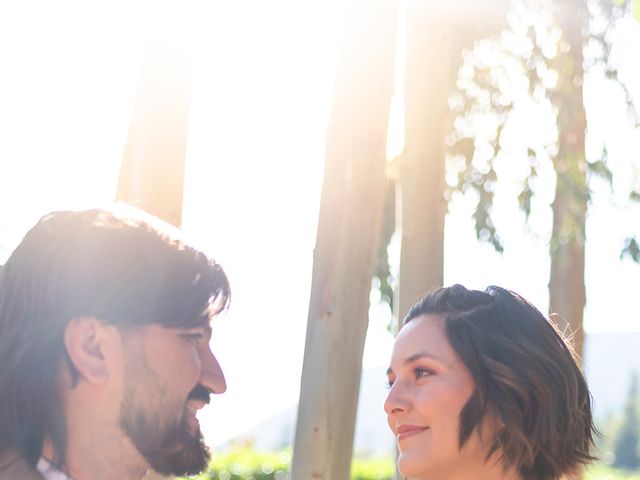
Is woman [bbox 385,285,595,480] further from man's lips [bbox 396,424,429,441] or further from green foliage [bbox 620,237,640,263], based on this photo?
green foliage [bbox 620,237,640,263]

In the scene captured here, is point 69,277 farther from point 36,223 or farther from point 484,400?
point 484,400

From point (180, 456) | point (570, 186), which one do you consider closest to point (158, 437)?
point (180, 456)

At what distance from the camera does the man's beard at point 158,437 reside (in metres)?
2.78

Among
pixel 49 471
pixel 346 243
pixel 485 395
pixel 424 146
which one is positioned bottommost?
pixel 49 471

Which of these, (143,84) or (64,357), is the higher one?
(143,84)

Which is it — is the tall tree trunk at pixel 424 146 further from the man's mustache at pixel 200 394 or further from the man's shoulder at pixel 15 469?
the man's shoulder at pixel 15 469

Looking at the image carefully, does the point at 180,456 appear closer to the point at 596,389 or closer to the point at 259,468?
the point at 259,468

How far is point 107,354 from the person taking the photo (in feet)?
9.16

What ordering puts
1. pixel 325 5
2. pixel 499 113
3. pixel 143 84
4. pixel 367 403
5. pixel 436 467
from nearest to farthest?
pixel 436 467 < pixel 143 84 < pixel 325 5 < pixel 499 113 < pixel 367 403

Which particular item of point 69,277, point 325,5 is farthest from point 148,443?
point 325,5

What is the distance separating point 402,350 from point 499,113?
598cm

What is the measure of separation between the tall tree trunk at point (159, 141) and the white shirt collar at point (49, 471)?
2402mm

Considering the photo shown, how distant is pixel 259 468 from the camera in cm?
1541

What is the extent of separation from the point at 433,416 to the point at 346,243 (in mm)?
2407
